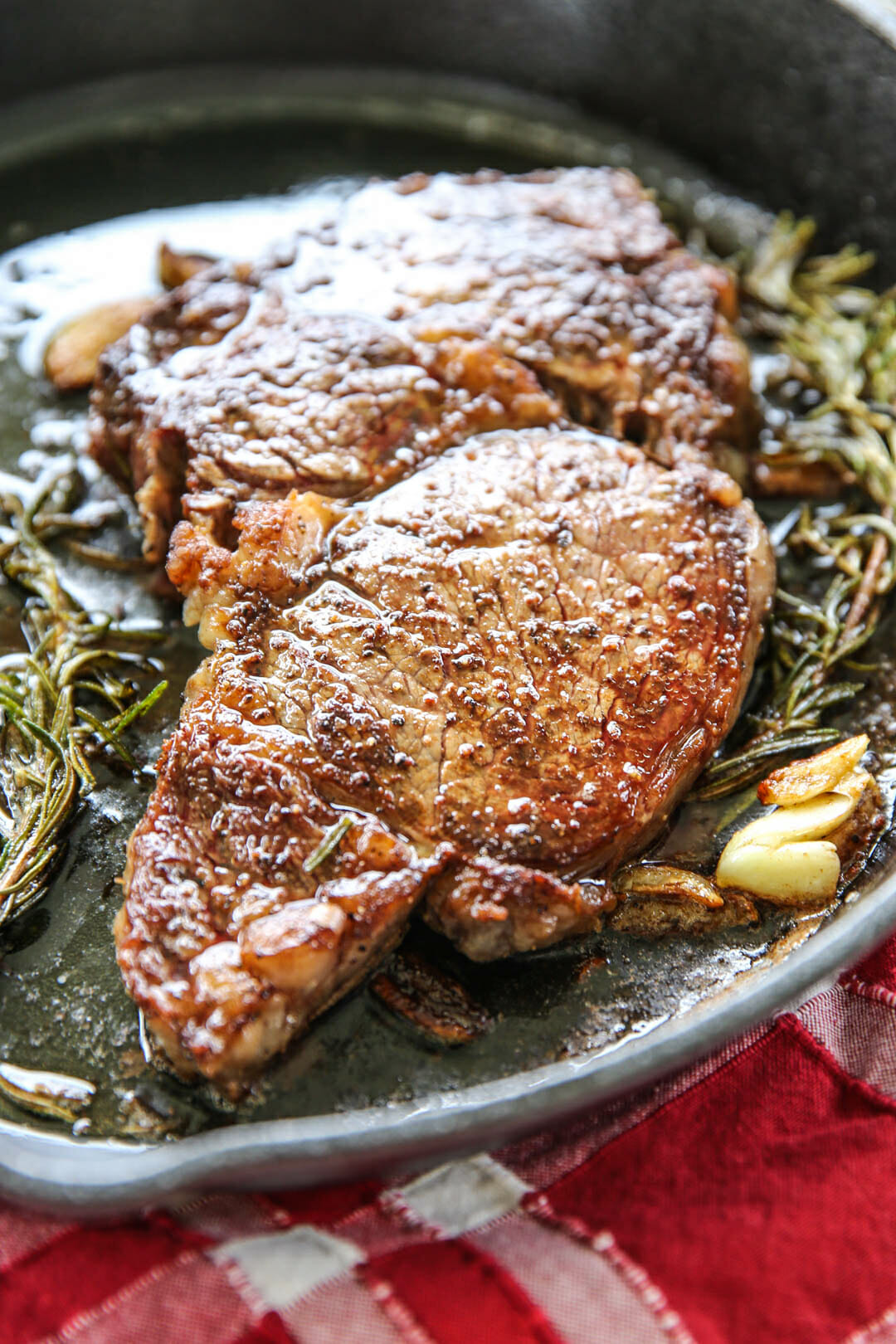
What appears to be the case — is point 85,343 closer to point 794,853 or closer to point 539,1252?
point 794,853

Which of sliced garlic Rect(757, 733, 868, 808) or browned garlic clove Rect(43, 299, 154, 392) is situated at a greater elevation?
sliced garlic Rect(757, 733, 868, 808)

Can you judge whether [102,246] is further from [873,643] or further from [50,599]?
[873,643]

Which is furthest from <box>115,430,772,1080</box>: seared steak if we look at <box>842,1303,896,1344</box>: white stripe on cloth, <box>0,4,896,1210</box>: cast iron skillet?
<box>842,1303,896,1344</box>: white stripe on cloth

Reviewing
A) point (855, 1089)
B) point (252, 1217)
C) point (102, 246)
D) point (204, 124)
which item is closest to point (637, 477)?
point (855, 1089)

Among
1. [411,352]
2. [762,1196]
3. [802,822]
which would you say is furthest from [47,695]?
[762,1196]

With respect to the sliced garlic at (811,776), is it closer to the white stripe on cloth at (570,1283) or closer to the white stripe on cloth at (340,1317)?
the white stripe on cloth at (570,1283)

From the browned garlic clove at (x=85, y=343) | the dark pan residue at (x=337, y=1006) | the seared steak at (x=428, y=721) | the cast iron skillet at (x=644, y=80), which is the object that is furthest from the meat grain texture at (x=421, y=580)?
the cast iron skillet at (x=644, y=80)

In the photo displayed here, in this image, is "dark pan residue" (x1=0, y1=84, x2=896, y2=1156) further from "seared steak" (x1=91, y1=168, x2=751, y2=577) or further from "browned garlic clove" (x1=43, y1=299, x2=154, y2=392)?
"seared steak" (x1=91, y1=168, x2=751, y2=577)
